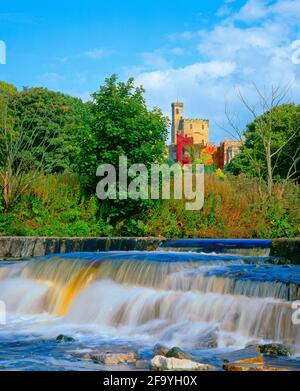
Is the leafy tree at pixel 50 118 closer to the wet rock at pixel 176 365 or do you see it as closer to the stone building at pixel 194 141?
the wet rock at pixel 176 365

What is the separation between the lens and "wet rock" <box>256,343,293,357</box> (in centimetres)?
721

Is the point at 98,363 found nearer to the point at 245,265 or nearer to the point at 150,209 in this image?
the point at 245,265

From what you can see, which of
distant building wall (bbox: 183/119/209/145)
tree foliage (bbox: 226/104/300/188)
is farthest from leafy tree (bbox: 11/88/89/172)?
distant building wall (bbox: 183/119/209/145)

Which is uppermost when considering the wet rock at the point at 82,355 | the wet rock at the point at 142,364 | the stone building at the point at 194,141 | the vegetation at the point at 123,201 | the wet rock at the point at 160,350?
the stone building at the point at 194,141

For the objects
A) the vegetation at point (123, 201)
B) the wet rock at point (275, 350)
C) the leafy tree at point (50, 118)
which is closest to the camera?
the wet rock at point (275, 350)

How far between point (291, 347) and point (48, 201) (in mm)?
11968

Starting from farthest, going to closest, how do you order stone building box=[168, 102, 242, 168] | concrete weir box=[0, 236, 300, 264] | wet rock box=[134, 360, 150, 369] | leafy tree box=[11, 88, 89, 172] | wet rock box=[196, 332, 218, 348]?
stone building box=[168, 102, 242, 168]
leafy tree box=[11, 88, 89, 172]
concrete weir box=[0, 236, 300, 264]
wet rock box=[196, 332, 218, 348]
wet rock box=[134, 360, 150, 369]

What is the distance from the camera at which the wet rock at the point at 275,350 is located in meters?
7.21

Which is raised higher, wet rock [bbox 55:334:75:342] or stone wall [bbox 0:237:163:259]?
stone wall [bbox 0:237:163:259]

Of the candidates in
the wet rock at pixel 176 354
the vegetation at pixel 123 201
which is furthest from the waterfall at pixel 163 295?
the vegetation at pixel 123 201

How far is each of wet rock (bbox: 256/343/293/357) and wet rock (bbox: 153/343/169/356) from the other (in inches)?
45.7

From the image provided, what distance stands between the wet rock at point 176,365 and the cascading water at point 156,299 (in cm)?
102

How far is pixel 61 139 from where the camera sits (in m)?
32.6

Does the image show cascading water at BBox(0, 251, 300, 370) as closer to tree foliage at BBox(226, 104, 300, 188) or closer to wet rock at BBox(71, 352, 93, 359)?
wet rock at BBox(71, 352, 93, 359)
